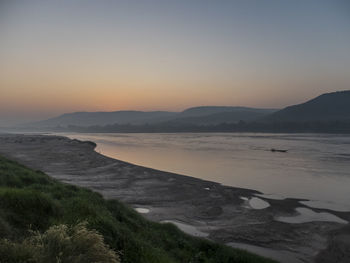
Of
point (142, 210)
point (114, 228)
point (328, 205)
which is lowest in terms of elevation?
point (328, 205)

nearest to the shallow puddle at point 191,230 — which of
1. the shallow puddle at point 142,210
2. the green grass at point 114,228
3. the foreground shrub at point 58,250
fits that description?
the green grass at point 114,228

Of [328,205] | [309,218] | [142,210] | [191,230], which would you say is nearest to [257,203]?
[309,218]

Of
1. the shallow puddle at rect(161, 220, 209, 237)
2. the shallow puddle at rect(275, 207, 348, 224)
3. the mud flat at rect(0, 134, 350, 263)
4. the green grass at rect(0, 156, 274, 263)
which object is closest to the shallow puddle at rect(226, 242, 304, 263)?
the mud flat at rect(0, 134, 350, 263)

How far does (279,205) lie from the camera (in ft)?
61.9

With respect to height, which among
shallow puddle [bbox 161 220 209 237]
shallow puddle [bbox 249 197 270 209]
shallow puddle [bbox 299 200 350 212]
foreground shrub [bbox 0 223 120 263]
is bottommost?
shallow puddle [bbox 299 200 350 212]

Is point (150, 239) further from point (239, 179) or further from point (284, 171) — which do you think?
point (284, 171)

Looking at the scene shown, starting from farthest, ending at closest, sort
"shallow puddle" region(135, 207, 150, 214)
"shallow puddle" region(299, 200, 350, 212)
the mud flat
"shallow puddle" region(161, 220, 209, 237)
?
"shallow puddle" region(299, 200, 350, 212) < "shallow puddle" region(135, 207, 150, 214) < "shallow puddle" region(161, 220, 209, 237) < the mud flat

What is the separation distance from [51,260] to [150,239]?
5.67 meters

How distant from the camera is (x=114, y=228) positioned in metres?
7.89

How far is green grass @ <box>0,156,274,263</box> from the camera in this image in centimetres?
717

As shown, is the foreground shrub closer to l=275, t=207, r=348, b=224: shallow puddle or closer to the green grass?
the green grass

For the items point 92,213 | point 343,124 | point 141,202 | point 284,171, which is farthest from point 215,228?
point 343,124

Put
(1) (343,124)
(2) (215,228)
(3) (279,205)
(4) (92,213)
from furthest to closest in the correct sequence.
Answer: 1. (1) (343,124)
2. (3) (279,205)
3. (2) (215,228)
4. (4) (92,213)

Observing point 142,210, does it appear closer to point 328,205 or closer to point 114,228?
point 114,228
